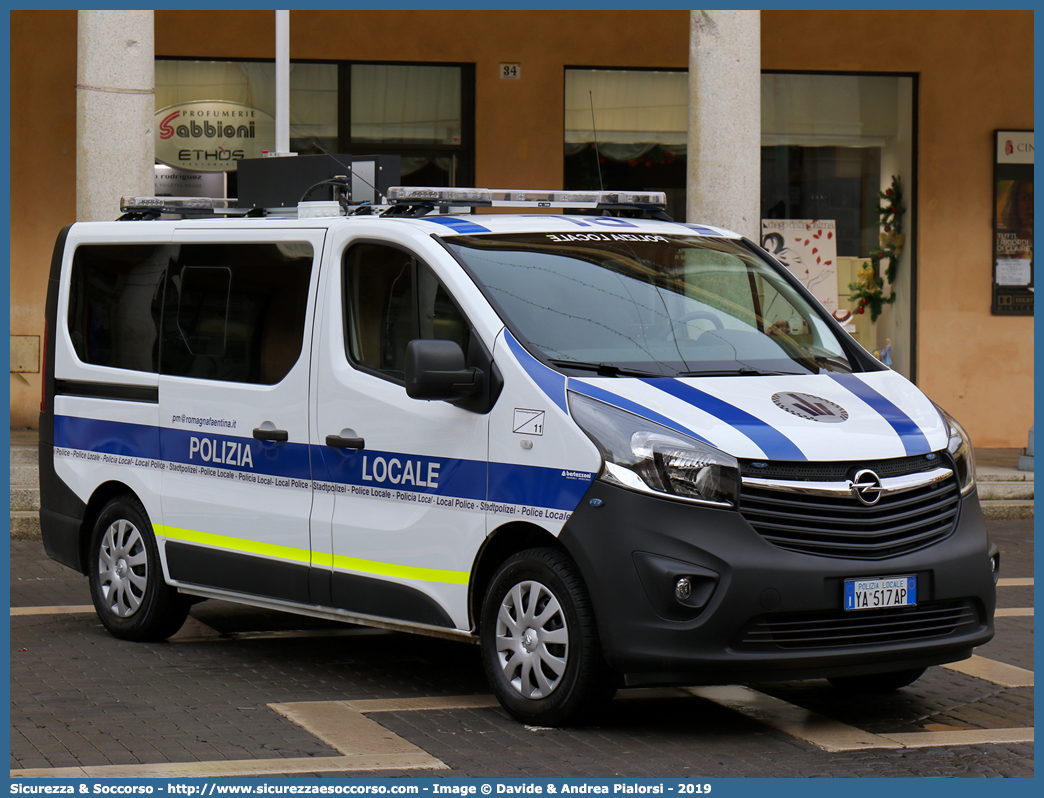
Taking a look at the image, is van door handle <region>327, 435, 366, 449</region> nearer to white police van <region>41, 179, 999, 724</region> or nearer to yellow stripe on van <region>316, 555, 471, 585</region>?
white police van <region>41, 179, 999, 724</region>

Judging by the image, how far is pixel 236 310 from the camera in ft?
25.0

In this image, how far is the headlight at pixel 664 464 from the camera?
5.69 m

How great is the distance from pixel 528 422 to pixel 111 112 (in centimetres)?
689

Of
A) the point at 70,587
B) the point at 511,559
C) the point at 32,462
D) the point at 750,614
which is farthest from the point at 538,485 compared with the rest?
the point at 32,462

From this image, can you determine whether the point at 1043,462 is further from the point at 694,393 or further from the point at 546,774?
the point at 546,774

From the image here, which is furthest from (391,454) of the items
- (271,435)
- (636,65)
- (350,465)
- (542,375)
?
(636,65)

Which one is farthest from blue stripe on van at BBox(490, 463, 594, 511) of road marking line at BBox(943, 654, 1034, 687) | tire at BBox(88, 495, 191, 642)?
tire at BBox(88, 495, 191, 642)

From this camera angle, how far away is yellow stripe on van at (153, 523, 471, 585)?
6.47 m

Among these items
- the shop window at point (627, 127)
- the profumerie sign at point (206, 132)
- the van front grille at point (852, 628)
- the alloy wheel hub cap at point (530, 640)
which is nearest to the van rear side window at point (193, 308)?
the alloy wheel hub cap at point (530, 640)

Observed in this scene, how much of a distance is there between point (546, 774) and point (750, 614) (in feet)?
3.08

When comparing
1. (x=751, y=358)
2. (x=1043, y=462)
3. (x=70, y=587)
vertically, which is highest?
(x=751, y=358)

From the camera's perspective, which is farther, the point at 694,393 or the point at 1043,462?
the point at 1043,462

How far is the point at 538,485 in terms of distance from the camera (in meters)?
6.04

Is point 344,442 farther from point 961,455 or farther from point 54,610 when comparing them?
point 54,610
